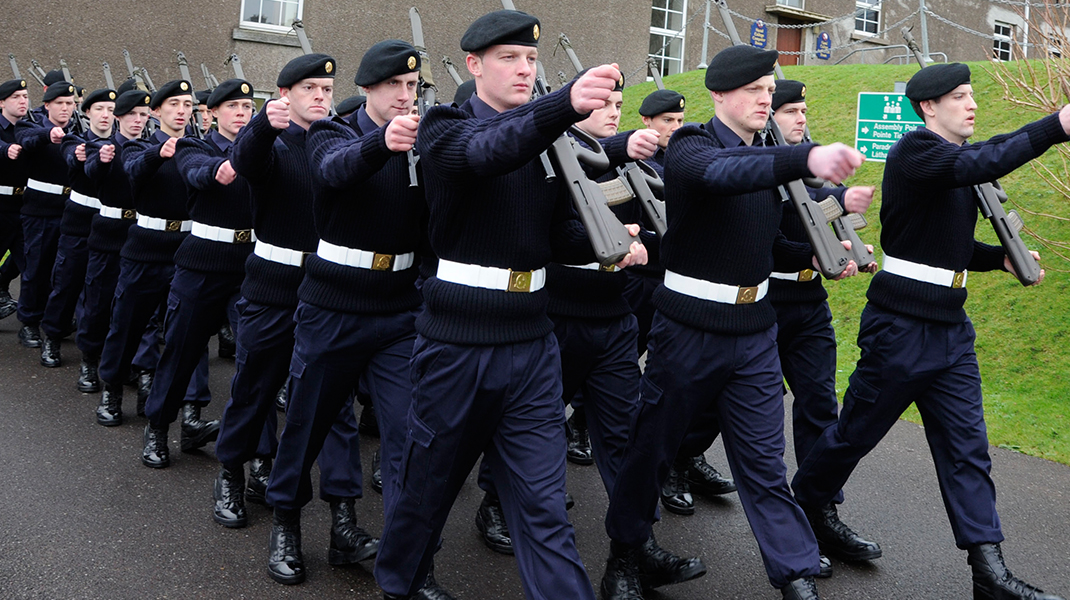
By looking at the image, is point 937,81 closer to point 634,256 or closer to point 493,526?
point 634,256

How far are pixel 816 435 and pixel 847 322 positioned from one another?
5141 mm

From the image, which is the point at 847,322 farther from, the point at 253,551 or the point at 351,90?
the point at 351,90

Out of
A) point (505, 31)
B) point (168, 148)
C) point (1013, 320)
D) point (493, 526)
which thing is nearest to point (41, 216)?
point (168, 148)

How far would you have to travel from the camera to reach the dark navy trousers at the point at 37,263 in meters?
8.33

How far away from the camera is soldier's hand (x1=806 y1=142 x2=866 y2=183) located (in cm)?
265

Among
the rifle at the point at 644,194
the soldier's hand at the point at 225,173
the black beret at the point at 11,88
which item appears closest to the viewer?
the rifle at the point at 644,194

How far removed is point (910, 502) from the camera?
5426 millimetres

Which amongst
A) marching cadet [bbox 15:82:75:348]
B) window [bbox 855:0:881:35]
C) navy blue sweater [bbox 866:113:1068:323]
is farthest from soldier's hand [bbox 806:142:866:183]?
window [bbox 855:0:881:35]

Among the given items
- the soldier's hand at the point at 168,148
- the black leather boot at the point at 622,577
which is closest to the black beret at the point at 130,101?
the soldier's hand at the point at 168,148

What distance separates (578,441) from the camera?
6.11m

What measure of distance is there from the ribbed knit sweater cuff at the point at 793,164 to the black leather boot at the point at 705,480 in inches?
107

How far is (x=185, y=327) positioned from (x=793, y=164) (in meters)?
3.78

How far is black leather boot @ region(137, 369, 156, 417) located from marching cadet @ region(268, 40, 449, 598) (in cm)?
289

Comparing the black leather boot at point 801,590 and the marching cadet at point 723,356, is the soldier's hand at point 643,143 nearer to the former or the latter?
the marching cadet at point 723,356
